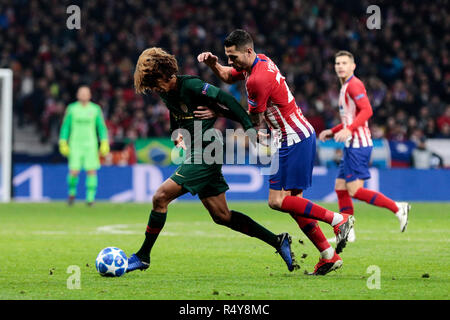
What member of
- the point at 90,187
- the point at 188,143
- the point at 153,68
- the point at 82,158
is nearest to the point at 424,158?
the point at 90,187

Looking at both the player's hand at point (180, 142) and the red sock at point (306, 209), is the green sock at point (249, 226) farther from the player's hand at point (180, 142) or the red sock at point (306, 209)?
the player's hand at point (180, 142)

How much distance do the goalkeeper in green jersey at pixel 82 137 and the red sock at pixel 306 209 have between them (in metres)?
8.69

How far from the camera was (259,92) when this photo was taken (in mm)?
6031

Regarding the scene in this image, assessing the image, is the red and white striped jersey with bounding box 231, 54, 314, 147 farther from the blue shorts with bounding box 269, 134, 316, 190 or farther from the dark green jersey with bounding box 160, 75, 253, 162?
the dark green jersey with bounding box 160, 75, 253, 162

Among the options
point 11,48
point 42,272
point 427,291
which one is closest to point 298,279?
point 427,291

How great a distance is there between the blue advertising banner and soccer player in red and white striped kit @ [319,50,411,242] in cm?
668

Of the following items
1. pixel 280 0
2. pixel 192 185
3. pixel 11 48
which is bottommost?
pixel 192 185

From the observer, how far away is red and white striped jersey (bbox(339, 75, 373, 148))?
8.65 metres

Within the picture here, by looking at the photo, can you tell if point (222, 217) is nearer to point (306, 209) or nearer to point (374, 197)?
point (306, 209)

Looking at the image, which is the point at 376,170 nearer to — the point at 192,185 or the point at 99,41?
the point at 99,41

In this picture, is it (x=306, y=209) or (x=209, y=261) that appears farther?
(x=209, y=261)

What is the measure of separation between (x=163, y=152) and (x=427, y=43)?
922 centimetres

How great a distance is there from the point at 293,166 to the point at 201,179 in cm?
75

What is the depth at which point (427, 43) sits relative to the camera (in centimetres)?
2169
